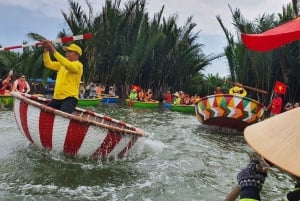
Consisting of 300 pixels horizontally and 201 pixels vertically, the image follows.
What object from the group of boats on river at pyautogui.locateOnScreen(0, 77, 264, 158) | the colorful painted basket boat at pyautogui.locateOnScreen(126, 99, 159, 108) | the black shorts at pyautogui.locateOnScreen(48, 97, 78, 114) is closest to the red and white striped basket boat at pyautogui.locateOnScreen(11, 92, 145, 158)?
the group of boats on river at pyautogui.locateOnScreen(0, 77, 264, 158)

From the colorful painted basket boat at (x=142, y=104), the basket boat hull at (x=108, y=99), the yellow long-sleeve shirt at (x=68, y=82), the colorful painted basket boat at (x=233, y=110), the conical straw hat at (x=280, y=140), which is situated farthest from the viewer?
the basket boat hull at (x=108, y=99)

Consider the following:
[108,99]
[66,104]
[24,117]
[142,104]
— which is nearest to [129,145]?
[66,104]

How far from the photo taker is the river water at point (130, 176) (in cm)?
502

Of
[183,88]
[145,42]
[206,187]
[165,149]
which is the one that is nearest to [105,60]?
[145,42]

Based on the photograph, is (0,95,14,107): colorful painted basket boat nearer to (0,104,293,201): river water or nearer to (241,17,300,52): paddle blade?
(0,104,293,201): river water

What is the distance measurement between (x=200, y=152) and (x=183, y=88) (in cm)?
2083

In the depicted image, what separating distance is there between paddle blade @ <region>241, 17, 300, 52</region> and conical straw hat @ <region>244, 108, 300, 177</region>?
798 millimetres

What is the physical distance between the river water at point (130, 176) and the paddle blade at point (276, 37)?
255 centimetres

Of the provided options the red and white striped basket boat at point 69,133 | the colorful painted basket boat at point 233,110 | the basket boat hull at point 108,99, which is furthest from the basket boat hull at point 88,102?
the red and white striped basket boat at point 69,133

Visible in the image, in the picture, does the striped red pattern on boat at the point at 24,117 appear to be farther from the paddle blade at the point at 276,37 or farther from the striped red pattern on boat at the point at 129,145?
the paddle blade at the point at 276,37

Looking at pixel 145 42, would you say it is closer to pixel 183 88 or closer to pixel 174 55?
pixel 174 55

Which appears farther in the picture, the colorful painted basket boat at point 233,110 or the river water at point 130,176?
the colorful painted basket boat at point 233,110

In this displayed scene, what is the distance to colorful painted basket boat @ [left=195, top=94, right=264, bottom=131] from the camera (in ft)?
37.0

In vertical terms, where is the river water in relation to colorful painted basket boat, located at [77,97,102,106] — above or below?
below
